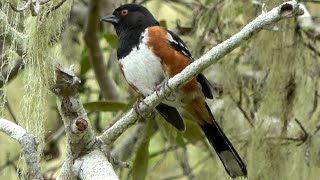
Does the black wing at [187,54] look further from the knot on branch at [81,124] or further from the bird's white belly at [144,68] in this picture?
the knot on branch at [81,124]

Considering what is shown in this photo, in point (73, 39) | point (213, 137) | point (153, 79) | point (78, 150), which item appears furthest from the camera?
point (73, 39)

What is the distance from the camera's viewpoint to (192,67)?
2.58m

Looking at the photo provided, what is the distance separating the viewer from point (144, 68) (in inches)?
138

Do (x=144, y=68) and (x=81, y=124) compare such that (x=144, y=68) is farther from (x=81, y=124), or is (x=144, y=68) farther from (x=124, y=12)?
(x=81, y=124)

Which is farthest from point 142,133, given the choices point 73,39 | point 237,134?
point 73,39

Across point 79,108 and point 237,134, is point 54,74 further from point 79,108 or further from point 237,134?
point 237,134

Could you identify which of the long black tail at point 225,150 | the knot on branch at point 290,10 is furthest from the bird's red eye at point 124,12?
the knot on branch at point 290,10

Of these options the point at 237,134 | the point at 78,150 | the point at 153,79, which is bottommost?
the point at 237,134

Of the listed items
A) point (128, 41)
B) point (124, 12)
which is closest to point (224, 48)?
point (128, 41)

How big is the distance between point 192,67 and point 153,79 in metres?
0.95

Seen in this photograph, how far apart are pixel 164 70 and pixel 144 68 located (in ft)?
0.28

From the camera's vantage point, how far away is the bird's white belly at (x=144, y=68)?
11.5 feet

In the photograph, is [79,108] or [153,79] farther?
[153,79]

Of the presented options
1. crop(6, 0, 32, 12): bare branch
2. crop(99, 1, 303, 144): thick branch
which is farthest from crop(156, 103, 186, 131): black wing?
crop(6, 0, 32, 12): bare branch
